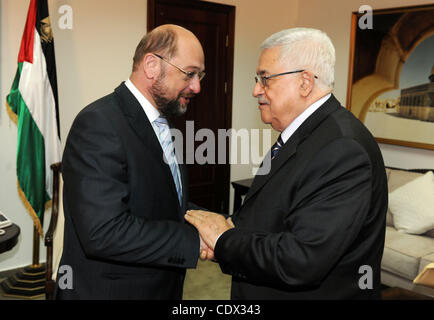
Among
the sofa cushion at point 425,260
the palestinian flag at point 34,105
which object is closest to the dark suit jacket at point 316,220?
the sofa cushion at point 425,260

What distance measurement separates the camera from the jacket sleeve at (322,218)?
1.24 m

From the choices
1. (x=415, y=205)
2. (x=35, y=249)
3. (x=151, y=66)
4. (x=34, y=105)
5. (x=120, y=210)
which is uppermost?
(x=151, y=66)

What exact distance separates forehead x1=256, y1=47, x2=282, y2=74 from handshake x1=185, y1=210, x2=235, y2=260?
0.60 m

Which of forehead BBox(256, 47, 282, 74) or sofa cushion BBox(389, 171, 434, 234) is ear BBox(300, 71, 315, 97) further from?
sofa cushion BBox(389, 171, 434, 234)

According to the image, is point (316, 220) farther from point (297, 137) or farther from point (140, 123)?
point (140, 123)

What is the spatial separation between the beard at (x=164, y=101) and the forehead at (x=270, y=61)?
411 millimetres

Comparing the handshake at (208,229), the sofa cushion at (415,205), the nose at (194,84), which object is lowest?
the sofa cushion at (415,205)

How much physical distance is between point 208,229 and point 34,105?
2388 millimetres

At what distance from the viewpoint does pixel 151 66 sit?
1.68 meters

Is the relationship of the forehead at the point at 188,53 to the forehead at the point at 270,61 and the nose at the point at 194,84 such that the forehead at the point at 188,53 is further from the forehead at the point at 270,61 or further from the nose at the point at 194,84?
the forehead at the point at 270,61

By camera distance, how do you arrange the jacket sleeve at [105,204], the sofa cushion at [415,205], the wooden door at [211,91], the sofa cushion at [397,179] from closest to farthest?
1. the jacket sleeve at [105,204]
2. the sofa cushion at [415,205]
3. the sofa cushion at [397,179]
4. the wooden door at [211,91]

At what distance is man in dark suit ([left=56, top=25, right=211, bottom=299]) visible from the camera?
1427 mm

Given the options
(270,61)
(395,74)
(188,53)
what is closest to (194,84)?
(188,53)

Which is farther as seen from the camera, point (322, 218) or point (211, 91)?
point (211, 91)
